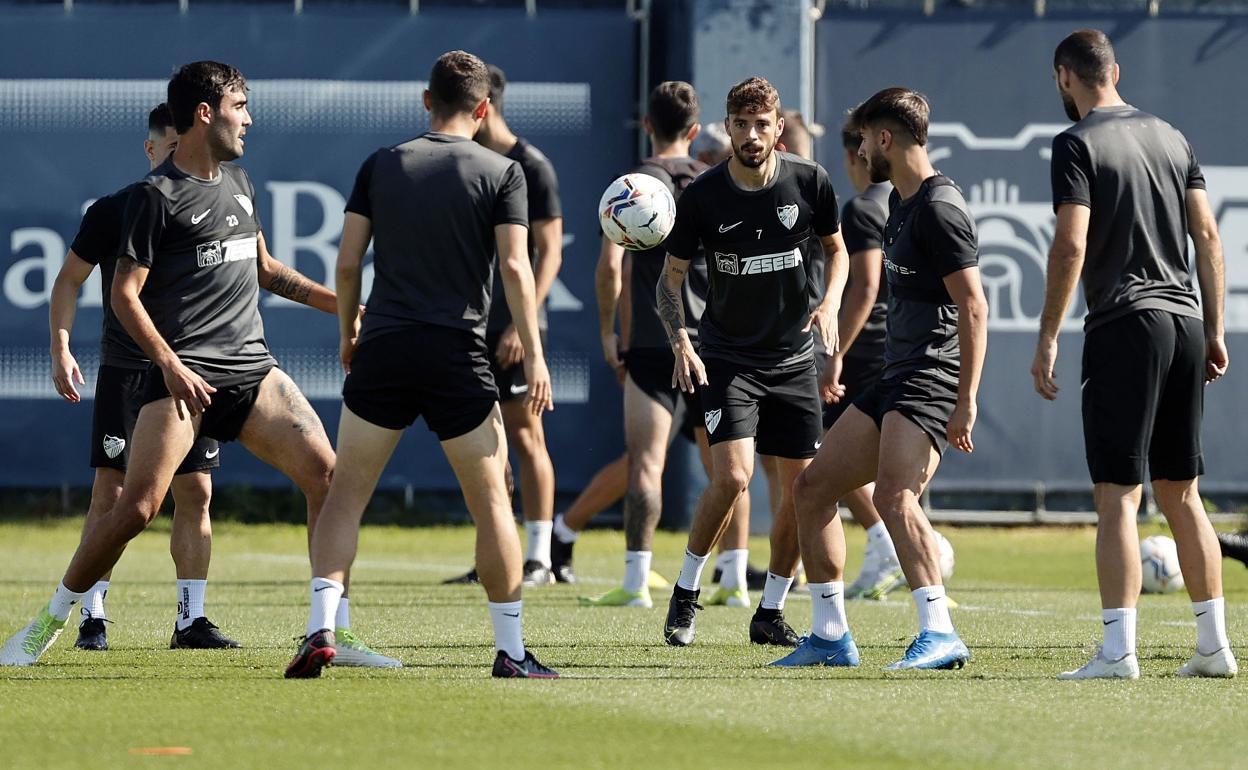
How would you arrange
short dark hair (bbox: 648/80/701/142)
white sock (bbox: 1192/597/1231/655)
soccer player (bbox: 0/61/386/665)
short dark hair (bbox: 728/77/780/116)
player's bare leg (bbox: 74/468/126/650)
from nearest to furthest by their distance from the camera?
white sock (bbox: 1192/597/1231/655), soccer player (bbox: 0/61/386/665), short dark hair (bbox: 728/77/780/116), player's bare leg (bbox: 74/468/126/650), short dark hair (bbox: 648/80/701/142)

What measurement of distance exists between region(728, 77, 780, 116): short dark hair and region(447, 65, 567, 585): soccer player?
3.03 m

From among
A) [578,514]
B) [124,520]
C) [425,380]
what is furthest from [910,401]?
[578,514]

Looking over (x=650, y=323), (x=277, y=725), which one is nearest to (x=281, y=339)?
(x=650, y=323)

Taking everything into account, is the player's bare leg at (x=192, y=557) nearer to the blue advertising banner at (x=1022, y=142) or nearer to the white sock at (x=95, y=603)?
the white sock at (x=95, y=603)

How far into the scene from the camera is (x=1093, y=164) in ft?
22.2

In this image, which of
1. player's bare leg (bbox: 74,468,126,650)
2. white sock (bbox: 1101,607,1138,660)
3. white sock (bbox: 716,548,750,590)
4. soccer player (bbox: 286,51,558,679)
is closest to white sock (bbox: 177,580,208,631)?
player's bare leg (bbox: 74,468,126,650)

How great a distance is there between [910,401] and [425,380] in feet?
6.03

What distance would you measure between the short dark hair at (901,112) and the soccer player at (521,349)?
11.8ft

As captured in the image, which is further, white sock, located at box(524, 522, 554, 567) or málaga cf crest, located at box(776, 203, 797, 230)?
white sock, located at box(524, 522, 554, 567)

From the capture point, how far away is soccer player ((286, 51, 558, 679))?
6.65m

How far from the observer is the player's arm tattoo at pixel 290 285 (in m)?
8.14

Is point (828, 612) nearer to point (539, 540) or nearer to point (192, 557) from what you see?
point (192, 557)

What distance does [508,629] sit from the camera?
670 cm

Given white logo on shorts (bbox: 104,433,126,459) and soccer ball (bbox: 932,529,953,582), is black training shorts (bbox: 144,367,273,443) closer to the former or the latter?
white logo on shorts (bbox: 104,433,126,459)
